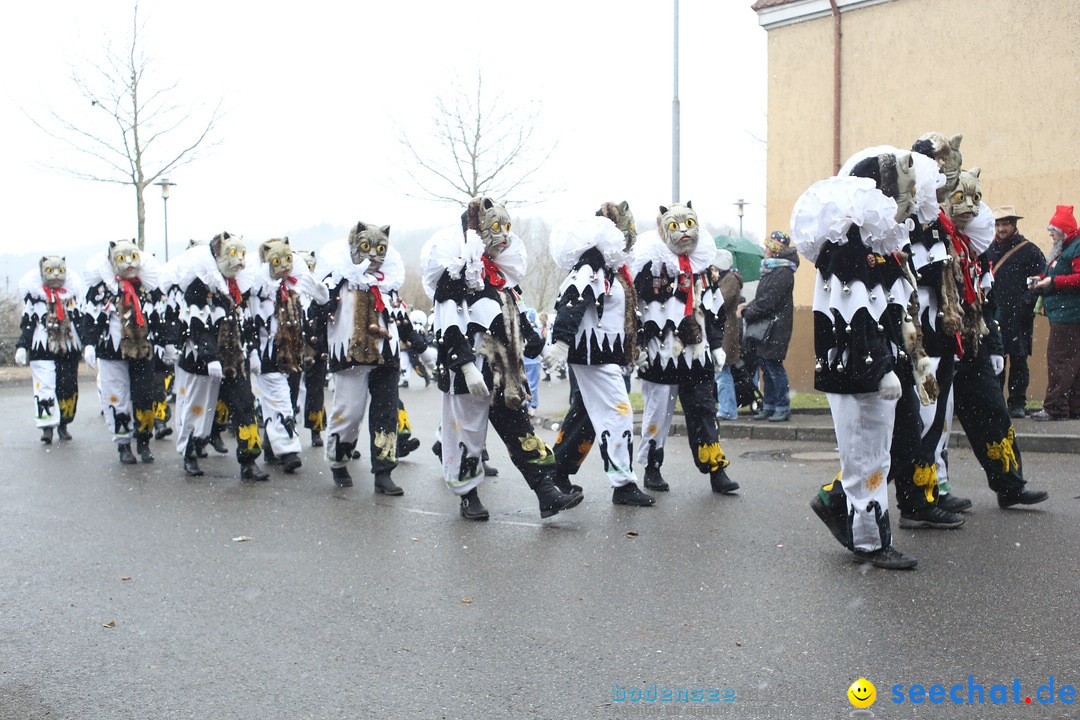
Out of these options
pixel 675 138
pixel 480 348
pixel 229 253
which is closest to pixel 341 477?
pixel 229 253

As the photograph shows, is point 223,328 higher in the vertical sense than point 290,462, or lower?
A: higher

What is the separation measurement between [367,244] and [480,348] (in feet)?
6.73

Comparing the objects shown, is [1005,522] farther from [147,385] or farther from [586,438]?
[147,385]

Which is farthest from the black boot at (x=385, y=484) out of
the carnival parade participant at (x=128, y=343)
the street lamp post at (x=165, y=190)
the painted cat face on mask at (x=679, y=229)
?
the street lamp post at (x=165, y=190)

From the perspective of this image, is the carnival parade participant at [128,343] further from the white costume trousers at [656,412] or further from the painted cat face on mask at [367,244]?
the white costume trousers at [656,412]

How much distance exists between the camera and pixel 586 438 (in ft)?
26.2

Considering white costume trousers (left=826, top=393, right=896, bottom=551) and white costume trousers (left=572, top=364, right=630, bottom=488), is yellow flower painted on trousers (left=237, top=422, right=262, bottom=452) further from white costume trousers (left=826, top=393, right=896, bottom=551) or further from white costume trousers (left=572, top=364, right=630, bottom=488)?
white costume trousers (left=826, top=393, right=896, bottom=551)

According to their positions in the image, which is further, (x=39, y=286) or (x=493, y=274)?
(x=39, y=286)

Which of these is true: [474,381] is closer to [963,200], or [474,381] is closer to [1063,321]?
[963,200]

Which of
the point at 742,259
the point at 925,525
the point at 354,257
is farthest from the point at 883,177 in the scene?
the point at 742,259

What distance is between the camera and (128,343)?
34.4 feet

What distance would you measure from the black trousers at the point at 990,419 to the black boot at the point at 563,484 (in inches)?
98.0

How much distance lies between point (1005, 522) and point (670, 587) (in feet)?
7.90

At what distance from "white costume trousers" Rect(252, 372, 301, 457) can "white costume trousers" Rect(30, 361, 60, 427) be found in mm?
4024
